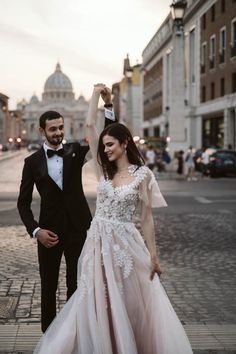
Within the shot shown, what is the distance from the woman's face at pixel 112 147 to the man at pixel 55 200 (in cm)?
51

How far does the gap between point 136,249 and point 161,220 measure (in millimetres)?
9441

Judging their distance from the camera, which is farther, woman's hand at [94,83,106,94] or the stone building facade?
the stone building facade

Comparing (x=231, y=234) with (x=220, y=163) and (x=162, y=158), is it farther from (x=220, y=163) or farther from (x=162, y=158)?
(x=162, y=158)

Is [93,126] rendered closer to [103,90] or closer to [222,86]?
[103,90]

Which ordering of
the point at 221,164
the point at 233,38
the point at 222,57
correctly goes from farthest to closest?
the point at 222,57 < the point at 233,38 < the point at 221,164

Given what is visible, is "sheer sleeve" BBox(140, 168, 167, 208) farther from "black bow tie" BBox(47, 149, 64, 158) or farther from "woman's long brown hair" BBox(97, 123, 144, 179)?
"black bow tie" BBox(47, 149, 64, 158)

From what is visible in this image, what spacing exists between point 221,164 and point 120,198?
88.8 feet

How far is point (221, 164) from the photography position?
1233 inches

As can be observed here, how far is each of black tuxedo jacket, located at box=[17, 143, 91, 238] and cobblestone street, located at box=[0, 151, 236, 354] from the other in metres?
1.08

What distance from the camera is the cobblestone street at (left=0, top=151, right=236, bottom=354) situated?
19.0 ft

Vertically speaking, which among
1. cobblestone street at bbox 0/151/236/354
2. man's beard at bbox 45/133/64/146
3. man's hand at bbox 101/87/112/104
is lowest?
cobblestone street at bbox 0/151/236/354

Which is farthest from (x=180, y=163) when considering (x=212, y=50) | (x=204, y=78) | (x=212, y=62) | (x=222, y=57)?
(x=204, y=78)

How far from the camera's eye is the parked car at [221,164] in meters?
31.3

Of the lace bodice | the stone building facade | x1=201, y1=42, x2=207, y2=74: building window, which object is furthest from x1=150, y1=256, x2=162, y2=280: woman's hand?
→ x1=201, y1=42, x2=207, y2=74: building window
